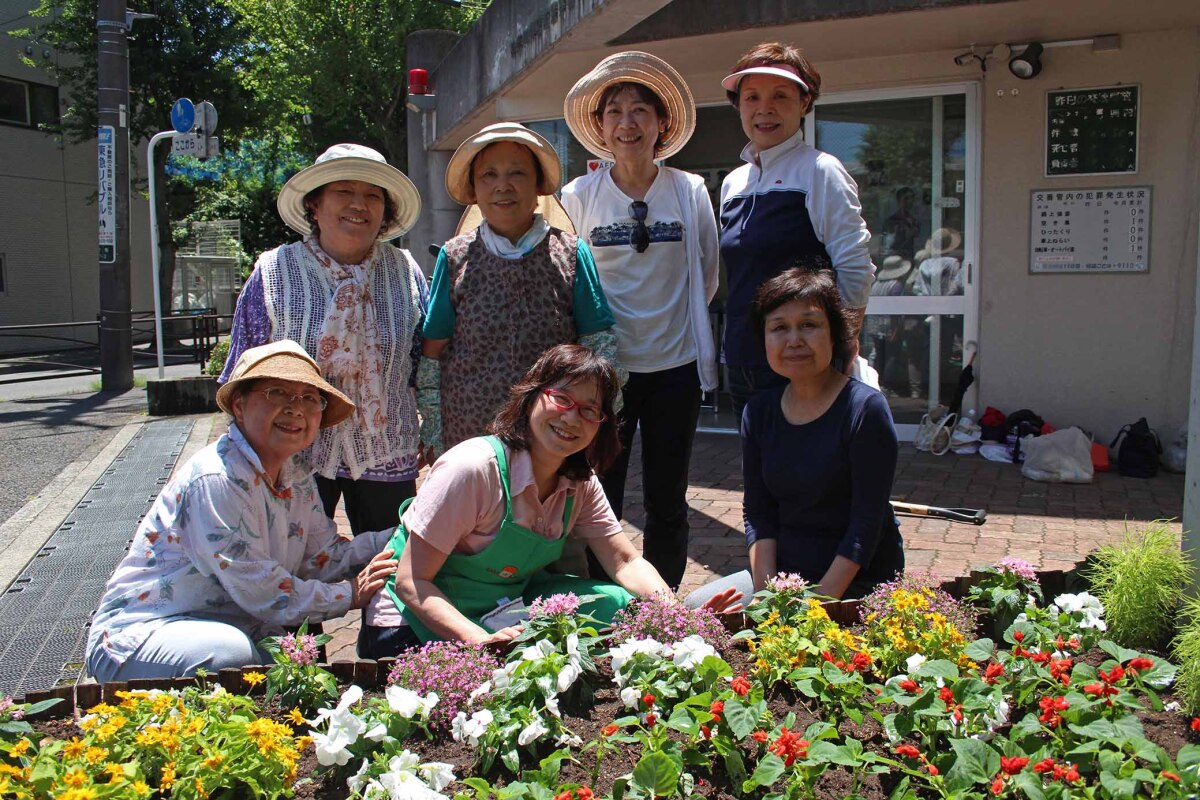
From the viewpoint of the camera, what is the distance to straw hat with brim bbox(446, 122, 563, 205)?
3.44 meters

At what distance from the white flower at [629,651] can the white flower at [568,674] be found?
0.27 feet

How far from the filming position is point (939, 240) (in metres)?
8.28

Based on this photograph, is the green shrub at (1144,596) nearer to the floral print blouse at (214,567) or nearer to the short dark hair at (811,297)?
the short dark hair at (811,297)

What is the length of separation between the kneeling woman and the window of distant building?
23.3m

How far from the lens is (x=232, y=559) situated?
285cm

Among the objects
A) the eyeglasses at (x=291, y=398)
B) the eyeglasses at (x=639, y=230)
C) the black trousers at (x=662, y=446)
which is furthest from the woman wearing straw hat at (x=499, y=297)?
the eyeglasses at (x=291, y=398)

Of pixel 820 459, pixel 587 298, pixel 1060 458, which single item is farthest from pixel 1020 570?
pixel 1060 458

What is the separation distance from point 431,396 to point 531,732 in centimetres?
170

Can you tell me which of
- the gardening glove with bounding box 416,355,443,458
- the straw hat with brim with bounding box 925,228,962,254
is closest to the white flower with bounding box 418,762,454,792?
the gardening glove with bounding box 416,355,443,458

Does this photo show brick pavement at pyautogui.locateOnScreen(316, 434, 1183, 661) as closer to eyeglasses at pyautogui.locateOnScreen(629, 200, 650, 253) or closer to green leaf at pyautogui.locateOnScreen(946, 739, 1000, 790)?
eyeglasses at pyautogui.locateOnScreen(629, 200, 650, 253)

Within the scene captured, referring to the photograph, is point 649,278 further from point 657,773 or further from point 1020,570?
point 657,773

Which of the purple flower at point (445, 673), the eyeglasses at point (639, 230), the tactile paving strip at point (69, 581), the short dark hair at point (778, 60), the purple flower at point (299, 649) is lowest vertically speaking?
the tactile paving strip at point (69, 581)

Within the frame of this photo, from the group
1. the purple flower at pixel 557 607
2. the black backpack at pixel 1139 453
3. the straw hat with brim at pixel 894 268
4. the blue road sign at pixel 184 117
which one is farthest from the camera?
the blue road sign at pixel 184 117

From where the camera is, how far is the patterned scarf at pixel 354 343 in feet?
11.3
